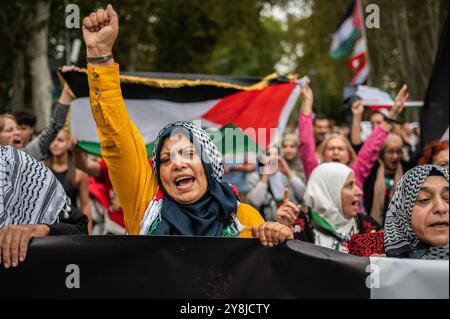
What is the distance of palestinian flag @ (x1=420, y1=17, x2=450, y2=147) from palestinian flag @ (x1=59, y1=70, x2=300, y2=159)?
47.7 inches

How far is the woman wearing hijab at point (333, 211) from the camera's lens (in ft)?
14.2

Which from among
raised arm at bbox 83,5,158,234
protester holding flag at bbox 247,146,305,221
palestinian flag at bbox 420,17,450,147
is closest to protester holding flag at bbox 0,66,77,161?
protester holding flag at bbox 247,146,305,221

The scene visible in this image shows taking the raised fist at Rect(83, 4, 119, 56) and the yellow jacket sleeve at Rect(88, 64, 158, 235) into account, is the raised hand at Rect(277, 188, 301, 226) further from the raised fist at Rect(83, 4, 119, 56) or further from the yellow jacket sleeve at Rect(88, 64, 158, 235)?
the raised fist at Rect(83, 4, 119, 56)

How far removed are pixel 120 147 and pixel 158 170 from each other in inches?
8.1

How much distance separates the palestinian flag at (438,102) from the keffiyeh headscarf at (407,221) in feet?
10.6

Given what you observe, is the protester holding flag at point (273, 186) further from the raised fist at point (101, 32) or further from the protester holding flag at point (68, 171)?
the raised fist at point (101, 32)

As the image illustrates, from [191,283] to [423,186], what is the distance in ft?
3.11

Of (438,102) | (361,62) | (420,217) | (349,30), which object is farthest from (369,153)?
(349,30)

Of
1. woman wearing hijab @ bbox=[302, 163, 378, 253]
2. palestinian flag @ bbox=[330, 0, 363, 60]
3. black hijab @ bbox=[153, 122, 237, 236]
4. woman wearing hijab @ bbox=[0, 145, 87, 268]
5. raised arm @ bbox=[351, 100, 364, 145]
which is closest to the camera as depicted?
woman wearing hijab @ bbox=[0, 145, 87, 268]

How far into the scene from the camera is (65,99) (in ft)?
18.1

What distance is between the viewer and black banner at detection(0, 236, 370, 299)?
2520mm

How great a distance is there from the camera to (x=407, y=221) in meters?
2.82

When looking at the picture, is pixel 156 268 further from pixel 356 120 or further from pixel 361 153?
pixel 356 120

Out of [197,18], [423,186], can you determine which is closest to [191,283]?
[423,186]
